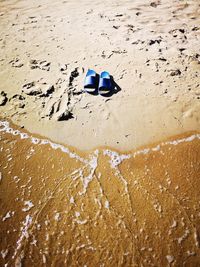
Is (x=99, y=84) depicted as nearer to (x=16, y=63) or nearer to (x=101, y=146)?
(x=101, y=146)

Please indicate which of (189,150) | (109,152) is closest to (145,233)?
(109,152)

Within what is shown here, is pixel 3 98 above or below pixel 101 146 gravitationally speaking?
above

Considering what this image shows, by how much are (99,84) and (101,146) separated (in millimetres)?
1322

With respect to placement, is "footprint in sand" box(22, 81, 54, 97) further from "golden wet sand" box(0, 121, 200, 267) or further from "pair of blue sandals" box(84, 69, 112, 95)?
"golden wet sand" box(0, 121, 200, 267)

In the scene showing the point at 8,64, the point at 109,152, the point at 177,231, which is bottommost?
the point at 177,231

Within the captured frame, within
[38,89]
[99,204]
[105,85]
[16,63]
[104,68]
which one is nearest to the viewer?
[99,204]

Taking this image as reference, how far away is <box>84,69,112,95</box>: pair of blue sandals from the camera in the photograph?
4.02 meters

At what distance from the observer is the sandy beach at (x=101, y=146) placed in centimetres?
243

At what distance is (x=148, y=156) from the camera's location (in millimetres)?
3219

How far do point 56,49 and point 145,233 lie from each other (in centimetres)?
455

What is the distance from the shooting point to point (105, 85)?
399cm

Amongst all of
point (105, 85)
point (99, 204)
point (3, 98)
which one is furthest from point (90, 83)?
point (99, 204)

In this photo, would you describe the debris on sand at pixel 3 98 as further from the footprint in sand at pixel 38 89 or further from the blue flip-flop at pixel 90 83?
the blue flip-flop at pixel 90 83

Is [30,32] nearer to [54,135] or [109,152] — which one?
[54,135]
